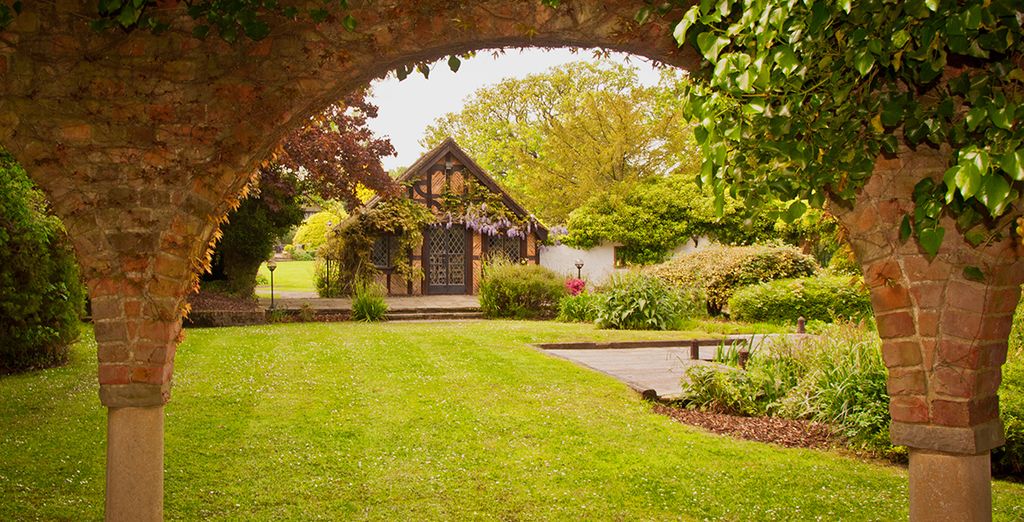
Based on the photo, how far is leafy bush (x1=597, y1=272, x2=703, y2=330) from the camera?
46.0ft

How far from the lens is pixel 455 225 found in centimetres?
2148

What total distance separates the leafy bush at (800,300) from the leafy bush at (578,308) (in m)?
3.07

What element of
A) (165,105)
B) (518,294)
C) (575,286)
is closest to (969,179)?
(165,105)

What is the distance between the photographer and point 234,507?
491 cm

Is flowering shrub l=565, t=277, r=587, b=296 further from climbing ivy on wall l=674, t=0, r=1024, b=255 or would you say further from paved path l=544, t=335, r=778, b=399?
climbing ivy on wall l=674, t=0, r=1024, b=255

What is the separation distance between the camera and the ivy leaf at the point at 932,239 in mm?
2635

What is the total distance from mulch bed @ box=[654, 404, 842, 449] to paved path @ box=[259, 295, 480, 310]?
10.4 meters

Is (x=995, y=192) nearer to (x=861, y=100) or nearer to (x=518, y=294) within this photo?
(x=861, y=100)

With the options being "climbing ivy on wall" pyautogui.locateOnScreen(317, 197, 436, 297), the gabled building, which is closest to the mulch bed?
"climbing ivy on wall" pyautogui.locateOnScreen(317, 197, 436, 297)

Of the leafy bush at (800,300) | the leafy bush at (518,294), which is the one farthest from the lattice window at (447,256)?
the leafy bush at (800,300)

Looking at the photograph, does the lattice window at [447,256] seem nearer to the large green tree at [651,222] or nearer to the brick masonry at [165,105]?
the large green tree at [651,222]

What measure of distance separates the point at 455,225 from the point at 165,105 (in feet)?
58.6

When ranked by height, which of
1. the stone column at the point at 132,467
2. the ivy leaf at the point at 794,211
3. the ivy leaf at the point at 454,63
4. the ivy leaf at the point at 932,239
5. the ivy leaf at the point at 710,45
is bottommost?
the stone column at the point at 132,467

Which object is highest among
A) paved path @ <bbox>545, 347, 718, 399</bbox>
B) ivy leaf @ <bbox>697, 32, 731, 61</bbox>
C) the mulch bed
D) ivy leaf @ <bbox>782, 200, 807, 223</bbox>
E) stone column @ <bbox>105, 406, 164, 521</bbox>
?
ivy leaf @ <bbox>697, 32, 731, 61</bbox>
